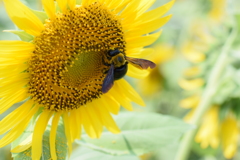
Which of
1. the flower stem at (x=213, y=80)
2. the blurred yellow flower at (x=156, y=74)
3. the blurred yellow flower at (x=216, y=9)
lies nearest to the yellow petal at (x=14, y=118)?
the flower stem at (x=213, y=80)

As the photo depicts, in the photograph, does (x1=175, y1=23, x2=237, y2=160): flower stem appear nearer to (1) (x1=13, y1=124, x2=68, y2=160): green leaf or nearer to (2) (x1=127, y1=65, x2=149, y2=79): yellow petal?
(2) (x1=127, y1=65, x2=149, y2=79): yellow petal

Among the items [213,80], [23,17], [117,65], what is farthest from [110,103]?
[213,80]

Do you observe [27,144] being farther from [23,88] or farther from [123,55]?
[123,55]

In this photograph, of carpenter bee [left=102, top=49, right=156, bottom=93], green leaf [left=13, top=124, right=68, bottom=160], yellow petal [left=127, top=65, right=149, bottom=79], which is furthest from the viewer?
yellow petal [left=127, top=65, right=149, bottom=79]

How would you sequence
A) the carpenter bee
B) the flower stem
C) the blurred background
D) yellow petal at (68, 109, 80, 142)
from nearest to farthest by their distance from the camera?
the carpenter bee → yellow petal at (68, 109, 80, 142) → the flower stem → the blurred background

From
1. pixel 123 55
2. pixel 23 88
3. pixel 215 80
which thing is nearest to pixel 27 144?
pixel 23 88

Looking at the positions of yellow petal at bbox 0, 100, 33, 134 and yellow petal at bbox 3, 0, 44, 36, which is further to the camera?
yellow petal at bbox 0, 100, 33, 134

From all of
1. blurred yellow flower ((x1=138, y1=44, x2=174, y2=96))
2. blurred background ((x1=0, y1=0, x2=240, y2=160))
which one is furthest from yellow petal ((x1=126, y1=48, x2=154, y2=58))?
blurred yellow flower ((x1=138, y1=44, x2=174, y2=96))

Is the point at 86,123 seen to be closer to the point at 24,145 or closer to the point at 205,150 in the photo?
the point at 24,145
